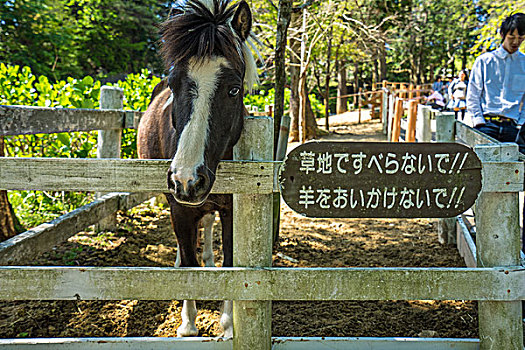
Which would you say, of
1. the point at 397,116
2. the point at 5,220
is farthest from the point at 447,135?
the point at 397,116

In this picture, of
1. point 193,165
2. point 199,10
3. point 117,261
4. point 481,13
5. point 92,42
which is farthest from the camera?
point 481,13

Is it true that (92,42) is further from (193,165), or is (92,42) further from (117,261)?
(193,165)

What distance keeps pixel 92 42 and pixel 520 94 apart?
26.3 m

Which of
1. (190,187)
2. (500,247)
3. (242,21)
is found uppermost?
(242,21)

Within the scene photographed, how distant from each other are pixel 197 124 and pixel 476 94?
10.7 ft

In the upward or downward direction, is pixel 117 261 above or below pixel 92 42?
below

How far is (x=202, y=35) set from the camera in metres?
2.27

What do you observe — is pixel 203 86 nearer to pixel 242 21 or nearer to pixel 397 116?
pixel 242 21

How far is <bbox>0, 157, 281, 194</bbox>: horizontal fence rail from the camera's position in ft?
6.98

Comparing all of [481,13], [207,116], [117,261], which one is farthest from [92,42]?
[481,13]

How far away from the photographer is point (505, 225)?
91.1 inches

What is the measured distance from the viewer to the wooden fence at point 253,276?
7.04 ft

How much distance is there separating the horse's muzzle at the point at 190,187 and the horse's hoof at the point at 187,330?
1533mm

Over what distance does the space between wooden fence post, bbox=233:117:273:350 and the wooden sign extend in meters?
0.17
